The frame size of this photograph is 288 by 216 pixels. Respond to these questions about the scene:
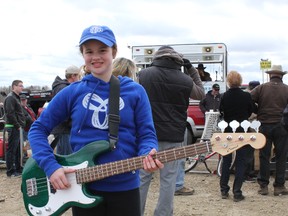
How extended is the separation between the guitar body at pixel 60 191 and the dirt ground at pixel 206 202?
115 inches

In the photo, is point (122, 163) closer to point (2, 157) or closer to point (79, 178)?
point (79, 178)

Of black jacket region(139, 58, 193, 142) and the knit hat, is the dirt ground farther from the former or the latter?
the knit hat

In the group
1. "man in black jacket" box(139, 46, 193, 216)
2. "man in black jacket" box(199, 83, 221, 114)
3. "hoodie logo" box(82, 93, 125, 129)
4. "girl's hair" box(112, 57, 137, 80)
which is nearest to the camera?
"hoodie logo" box(82, 93, 125, 129)

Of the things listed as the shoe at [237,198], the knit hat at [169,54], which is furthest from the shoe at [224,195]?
the knit hat at [169,54]

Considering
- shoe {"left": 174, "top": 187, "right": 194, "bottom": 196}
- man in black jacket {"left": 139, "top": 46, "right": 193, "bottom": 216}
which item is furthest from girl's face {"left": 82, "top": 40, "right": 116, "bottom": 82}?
shoe {"left": 174, "top": 187, "right": 194, "bottom": 196}

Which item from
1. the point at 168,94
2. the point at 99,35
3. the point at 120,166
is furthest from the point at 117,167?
the point at 168,94

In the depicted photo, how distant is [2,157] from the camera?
9156 millimetres

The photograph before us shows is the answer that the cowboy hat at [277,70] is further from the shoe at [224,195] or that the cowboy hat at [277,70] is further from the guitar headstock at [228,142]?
the guitar headstock at [228,142]

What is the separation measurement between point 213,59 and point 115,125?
9.63 m

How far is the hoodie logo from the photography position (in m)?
2.43

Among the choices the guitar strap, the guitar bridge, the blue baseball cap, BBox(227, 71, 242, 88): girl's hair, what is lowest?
the guitar bridge

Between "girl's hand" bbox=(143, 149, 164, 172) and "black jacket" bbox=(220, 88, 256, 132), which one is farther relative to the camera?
"black jacket" bbox=(220, 88, 256, 132)

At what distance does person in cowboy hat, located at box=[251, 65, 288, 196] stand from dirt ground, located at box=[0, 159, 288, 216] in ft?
0.83

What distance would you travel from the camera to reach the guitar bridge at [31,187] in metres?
2.69
